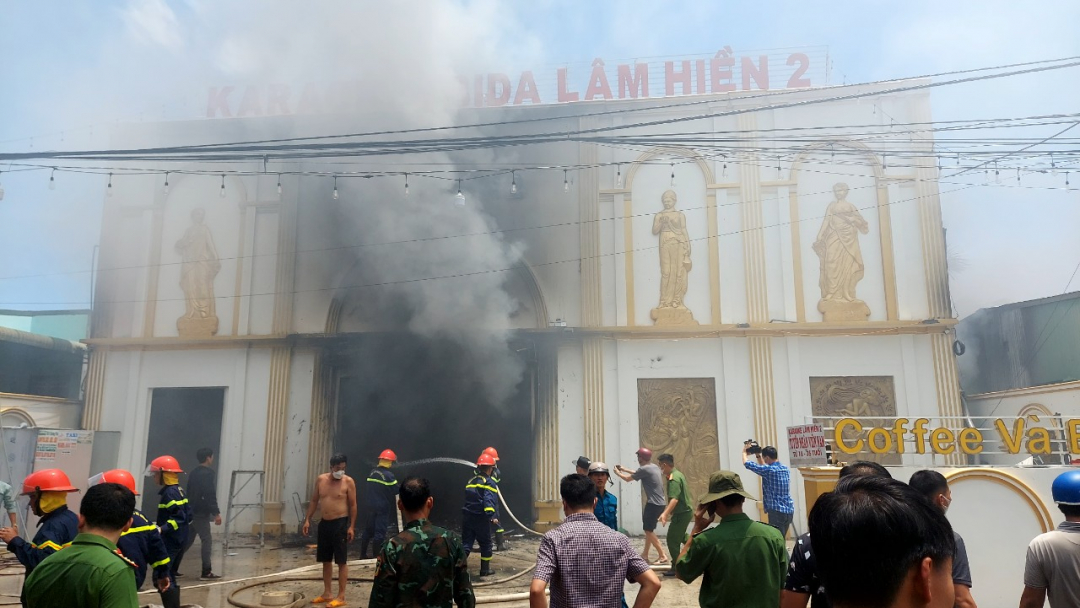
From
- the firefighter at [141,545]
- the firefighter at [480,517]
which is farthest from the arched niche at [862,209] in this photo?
the firefighter at [141,545]

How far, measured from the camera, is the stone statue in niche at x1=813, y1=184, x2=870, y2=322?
42.6 feet

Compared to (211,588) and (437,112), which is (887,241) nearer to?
(437,112)

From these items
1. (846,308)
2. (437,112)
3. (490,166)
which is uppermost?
(437,112)

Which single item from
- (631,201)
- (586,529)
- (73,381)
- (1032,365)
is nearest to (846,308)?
(631,201)

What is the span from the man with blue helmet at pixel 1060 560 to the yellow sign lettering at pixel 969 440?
19.6 ft

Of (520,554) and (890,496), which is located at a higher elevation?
(890,496)

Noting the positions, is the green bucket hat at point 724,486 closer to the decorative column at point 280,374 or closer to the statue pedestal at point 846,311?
the statue pedestal at point 846,311

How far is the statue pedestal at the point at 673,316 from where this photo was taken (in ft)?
43.1

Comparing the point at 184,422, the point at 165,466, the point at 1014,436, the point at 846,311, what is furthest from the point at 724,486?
the point at 184,422

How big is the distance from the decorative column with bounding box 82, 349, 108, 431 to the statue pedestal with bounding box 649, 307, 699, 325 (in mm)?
11498

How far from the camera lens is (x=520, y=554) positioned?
1024 centimetres

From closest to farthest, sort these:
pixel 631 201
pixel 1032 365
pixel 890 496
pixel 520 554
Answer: pixel 890 496 → pixel 520 554 → pixel 631 201 → pixel 1032 365

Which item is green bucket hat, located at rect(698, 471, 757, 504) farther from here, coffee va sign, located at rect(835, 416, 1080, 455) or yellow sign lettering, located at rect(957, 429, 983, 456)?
yellow sign lettering, located at rect(957, 429, 983, 456)

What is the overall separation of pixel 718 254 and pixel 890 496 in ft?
40.8
